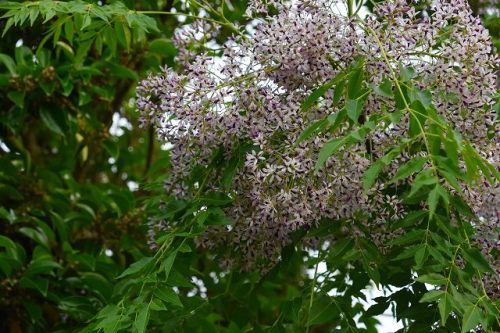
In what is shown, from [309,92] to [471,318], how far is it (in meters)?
0.82

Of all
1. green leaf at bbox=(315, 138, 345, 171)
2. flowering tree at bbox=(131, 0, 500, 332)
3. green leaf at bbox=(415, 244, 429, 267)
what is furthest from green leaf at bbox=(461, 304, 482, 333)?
green leaf at bbox=(315, 138, 345, 171)

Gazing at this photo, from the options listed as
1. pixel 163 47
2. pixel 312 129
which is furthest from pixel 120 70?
pixel 312 129

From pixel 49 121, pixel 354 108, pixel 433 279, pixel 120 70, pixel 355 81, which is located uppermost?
pixel 120 70

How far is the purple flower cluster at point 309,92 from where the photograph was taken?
270 centimetres

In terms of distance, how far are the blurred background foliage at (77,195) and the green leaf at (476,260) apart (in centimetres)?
80

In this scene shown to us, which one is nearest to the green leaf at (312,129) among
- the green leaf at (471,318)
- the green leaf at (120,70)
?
the green leaf at (471,318)

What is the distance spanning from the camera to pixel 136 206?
4.40 m

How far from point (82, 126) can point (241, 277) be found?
1.52 meters

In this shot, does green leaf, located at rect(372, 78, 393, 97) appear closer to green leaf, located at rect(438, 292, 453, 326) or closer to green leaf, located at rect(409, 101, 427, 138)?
green leaf, located at rect(409, 101, 427, 138)

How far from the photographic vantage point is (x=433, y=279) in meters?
2.52

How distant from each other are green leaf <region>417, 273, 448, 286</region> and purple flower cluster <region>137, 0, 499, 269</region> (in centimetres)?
29

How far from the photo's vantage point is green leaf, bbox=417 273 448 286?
2.51m

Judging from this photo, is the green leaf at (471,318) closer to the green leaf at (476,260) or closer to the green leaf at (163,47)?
the green leaf at (476,260)

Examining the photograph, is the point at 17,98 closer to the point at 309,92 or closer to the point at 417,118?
the point at 309,92
